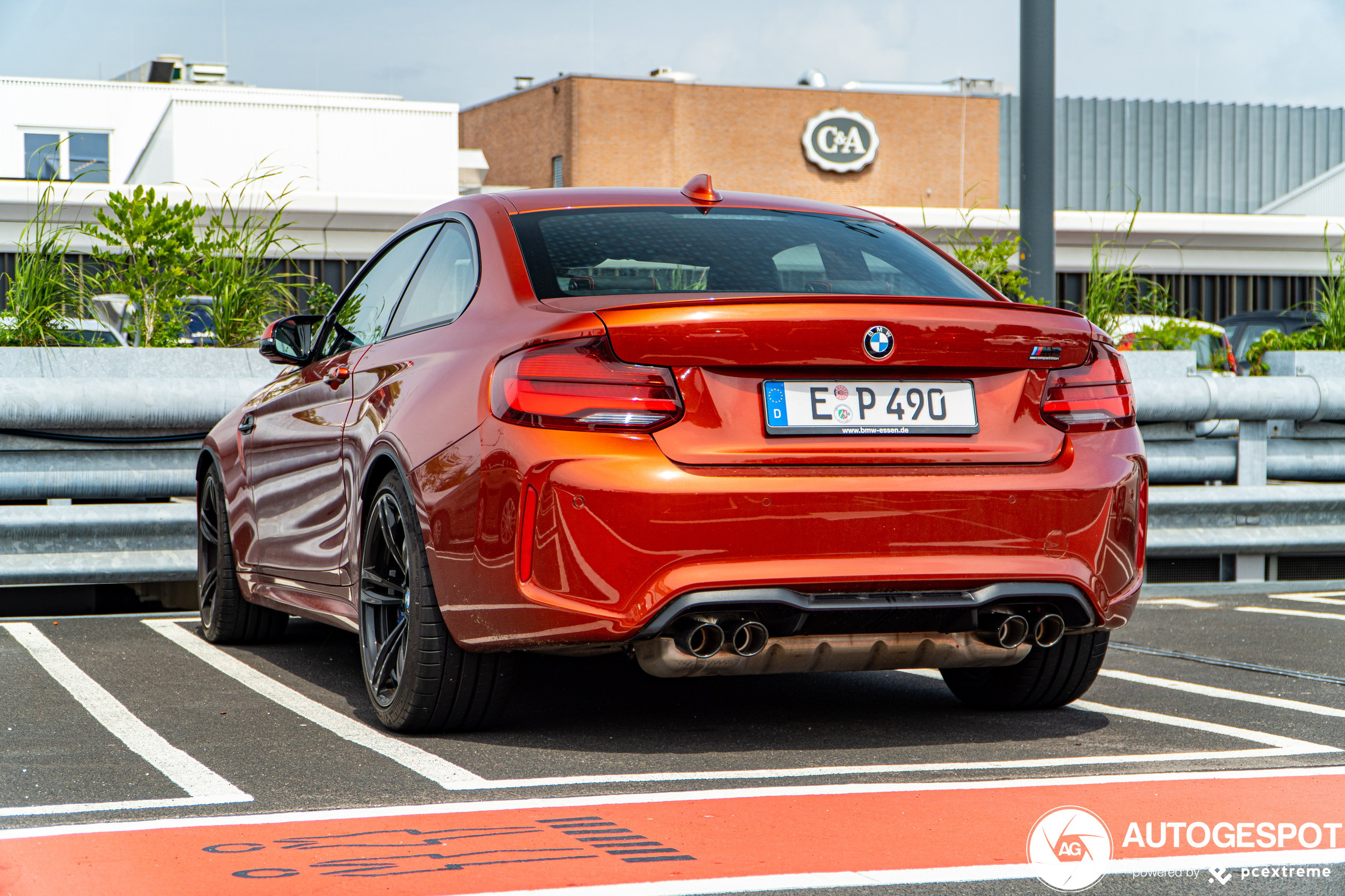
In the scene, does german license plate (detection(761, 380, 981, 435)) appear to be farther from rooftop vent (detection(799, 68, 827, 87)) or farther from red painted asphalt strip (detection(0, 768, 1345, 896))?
rooftop vent (detection(799, 68, 827, 87))

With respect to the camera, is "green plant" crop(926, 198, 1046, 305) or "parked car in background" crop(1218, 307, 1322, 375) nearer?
"green plant" crop(926, 198, 1046, 305)

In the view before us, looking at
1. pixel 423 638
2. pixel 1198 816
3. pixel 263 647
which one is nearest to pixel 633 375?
pixel 423 638

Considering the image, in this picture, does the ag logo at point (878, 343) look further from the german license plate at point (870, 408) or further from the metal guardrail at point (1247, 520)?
the metal guardrail at point (1247, 520)

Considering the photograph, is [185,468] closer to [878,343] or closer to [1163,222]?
[878,343]

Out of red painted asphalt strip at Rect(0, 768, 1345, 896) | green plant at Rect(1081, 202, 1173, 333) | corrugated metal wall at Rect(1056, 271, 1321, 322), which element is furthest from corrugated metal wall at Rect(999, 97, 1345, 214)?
red painted asphalt strip at Rect(0, 768, 1345, 896)

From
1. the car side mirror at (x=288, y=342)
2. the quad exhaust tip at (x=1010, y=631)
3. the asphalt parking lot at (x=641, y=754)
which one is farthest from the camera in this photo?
the car side mirror at (x=288, y=342)

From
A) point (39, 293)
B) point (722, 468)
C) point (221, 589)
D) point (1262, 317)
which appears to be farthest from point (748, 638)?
point (1262, 317)

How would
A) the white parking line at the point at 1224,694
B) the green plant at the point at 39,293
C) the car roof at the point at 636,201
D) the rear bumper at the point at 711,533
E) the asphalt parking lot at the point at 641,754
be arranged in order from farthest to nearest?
the green plant at the point at 39,293 < the white parking line at the point at 1224,694 < the car roof at the point at 636,201 < the rear bumper at the point at 711,533 < the asphalt parking lot at the point at 641,754

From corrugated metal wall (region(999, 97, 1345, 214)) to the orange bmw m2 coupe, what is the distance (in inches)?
2362

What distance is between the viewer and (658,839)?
3.51 metres

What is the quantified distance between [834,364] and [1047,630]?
985mm

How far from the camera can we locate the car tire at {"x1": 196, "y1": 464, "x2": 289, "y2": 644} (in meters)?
6.68

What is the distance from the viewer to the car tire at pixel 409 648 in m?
4.55

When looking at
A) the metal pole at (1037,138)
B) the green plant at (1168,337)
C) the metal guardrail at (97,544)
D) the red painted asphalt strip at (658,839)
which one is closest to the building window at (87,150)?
the green plant at (1168,337)
